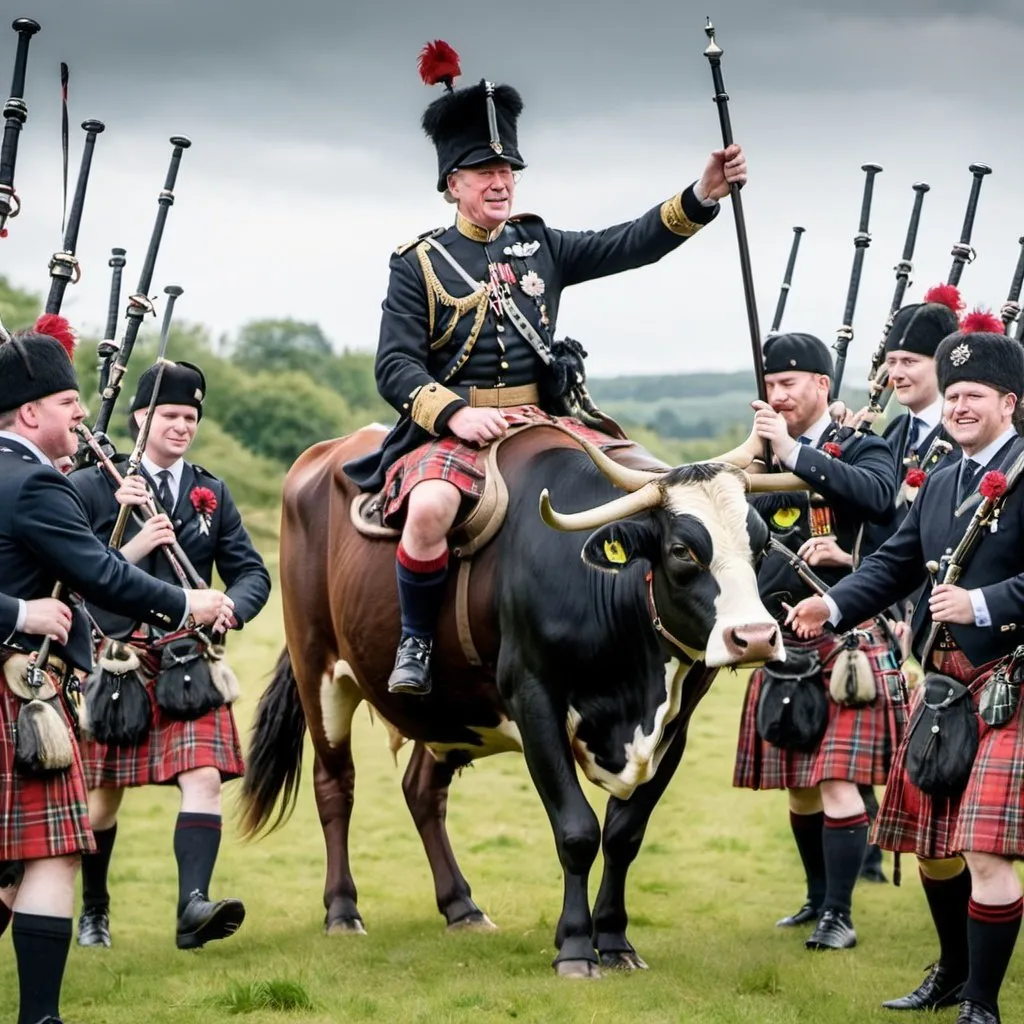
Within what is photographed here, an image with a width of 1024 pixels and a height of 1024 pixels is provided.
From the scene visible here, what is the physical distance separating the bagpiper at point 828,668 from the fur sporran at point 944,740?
5.00 ft

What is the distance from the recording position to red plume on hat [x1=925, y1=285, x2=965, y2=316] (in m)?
7.87

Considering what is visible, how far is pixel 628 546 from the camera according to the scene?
626 centimetres

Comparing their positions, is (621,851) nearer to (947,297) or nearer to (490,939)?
(490,939)

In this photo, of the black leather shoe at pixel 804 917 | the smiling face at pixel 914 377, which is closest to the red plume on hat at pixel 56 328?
the smiling face at pixel 914 377

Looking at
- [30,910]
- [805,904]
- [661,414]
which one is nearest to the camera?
[30,910]

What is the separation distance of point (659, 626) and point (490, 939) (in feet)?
5.88

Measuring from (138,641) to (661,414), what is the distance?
38.8m

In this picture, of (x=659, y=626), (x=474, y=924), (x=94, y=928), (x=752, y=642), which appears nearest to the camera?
(x=752, y=642)

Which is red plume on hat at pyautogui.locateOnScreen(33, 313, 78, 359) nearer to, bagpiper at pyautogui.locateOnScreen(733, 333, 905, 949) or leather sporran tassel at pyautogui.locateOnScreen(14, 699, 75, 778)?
leather sporran tassel at pyautogui.locateOnScreen(14, 699, 75, 778)

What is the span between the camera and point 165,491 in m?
7.78

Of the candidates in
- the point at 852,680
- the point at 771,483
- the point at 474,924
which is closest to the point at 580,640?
the point at 771,483

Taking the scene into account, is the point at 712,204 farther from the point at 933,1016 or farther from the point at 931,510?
the point at 933,1016

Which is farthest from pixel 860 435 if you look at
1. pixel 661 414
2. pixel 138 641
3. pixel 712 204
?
pixel 661 414

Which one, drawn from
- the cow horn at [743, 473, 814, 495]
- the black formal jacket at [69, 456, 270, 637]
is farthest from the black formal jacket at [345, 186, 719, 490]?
the cow horn at [743, 473, 814, 495]
